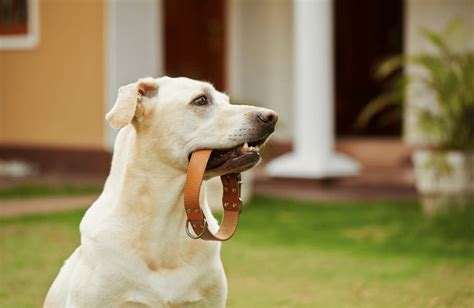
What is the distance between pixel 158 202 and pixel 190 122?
0.39m

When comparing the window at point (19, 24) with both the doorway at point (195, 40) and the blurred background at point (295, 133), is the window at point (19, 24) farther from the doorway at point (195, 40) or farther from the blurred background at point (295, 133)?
the doorway at point (195, 40)

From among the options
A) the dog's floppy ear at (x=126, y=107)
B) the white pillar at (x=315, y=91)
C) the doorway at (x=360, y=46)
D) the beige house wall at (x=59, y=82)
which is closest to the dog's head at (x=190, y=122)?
the dog's floppy ear at (x=126, y=107)

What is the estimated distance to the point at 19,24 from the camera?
15055mm

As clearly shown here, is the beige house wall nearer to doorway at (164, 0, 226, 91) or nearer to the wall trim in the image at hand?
the wall trim

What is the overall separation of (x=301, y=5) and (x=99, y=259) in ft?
26.5

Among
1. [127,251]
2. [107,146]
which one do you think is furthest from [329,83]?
[127,251]

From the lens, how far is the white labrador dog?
4.18 m

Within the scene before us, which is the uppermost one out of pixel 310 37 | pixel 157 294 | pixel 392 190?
pixel 310 37

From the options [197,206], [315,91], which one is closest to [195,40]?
[315,91]

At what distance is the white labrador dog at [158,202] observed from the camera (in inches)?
164

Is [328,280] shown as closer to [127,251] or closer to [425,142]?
[127,251]

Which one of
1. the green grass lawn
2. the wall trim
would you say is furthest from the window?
the green grass lawn

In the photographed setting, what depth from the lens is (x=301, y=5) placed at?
→ 11875 mm

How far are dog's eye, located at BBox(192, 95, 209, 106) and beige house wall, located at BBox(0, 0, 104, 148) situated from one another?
9.44 meters
